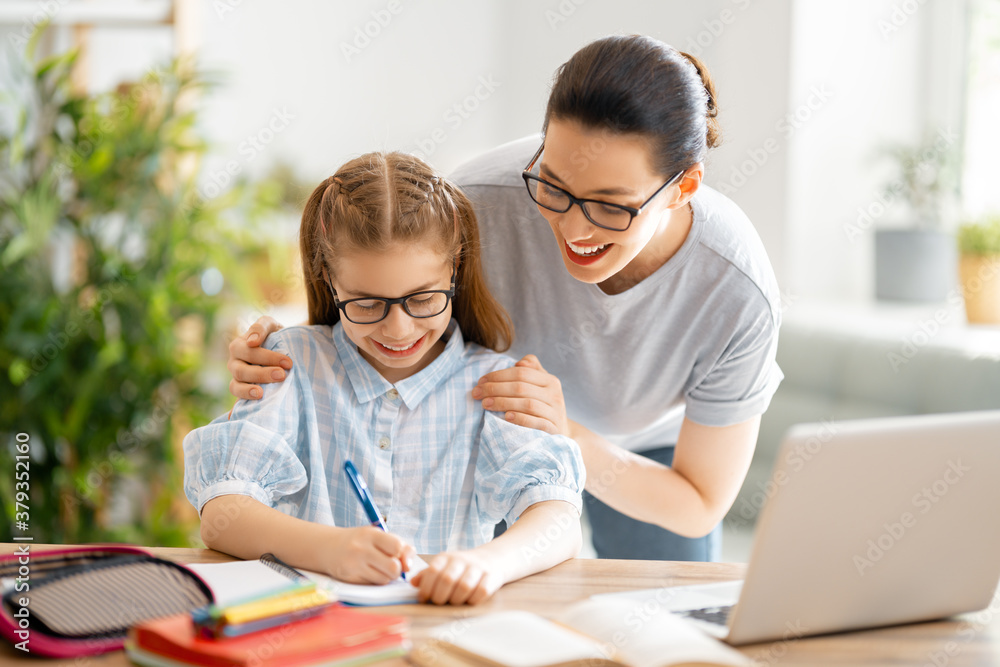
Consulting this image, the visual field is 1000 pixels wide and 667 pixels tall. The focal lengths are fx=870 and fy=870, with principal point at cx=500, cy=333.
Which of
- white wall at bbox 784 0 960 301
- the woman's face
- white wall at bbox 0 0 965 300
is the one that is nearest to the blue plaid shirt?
the woman's face

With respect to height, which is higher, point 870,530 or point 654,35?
point 654,35

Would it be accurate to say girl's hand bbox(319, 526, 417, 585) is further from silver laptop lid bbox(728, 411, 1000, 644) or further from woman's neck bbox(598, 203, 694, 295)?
woman's neck bbox(598, 203, 694, 295)

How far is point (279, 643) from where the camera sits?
2.43 ft

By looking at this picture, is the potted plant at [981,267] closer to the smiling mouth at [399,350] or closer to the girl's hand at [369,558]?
the smiling mouth at [399,350]

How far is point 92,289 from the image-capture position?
2467 mm

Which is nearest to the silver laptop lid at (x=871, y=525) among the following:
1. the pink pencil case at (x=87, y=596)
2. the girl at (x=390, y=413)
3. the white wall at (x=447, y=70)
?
the girl at (x=390, y=413)

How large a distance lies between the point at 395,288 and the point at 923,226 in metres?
2.41

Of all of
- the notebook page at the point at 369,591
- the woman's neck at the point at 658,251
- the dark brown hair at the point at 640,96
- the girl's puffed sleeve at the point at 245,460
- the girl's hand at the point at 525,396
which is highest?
the dark brown hair at the point at 640,96

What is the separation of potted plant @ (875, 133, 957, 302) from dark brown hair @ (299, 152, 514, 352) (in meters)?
2.09

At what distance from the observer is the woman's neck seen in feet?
4.68

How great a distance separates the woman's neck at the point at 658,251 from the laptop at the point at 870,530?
0.66 m

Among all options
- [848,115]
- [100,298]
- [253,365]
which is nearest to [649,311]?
[253,365]

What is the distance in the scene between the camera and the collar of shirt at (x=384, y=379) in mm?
1228

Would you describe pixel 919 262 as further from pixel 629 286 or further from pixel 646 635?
pixel 646 635
